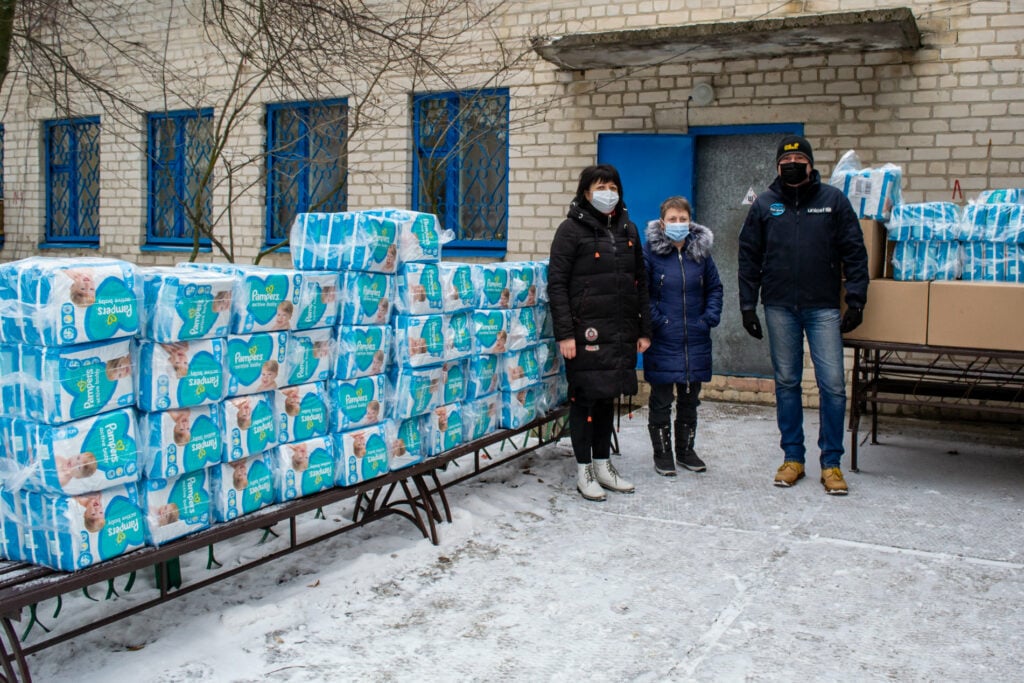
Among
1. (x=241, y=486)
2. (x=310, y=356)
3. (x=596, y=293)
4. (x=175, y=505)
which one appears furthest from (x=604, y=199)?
(x=175, y=505)

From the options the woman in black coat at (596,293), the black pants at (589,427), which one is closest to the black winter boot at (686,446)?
the black pants at (589,427)

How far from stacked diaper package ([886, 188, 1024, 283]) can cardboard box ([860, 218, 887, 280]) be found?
0.41 ft

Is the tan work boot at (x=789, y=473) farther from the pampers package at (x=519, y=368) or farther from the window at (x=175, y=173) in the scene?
the window at (x=175, y=173)

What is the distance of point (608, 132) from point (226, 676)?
22.0 feet

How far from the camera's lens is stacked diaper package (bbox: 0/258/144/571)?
9.67 ft

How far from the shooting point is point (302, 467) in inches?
154

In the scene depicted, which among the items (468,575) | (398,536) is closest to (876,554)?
(468,575)

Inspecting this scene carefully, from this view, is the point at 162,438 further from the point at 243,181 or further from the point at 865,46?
the point at 243,181

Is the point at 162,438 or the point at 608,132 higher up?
the point at 608,132

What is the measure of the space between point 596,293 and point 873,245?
1.72 m

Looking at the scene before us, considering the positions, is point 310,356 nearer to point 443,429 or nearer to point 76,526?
point 443,429

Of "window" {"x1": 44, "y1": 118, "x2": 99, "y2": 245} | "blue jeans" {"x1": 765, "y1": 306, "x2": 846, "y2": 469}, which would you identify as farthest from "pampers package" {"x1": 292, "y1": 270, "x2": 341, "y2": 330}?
"window" {"x1": 44, "y1": 118, "x2": 99, "y2": 245}

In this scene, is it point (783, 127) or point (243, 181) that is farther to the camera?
point (243, 181)

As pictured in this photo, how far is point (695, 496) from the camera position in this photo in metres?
5.32
